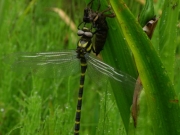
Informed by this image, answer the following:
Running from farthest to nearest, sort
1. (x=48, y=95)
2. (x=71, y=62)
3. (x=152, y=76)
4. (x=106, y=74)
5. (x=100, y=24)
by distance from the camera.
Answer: (x=48, y=95)
(x=71, y=62)
(x=106, y=74)
(x=100, y=24)
(x=152, y=76)

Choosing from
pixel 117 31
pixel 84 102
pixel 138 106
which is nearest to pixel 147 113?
pixel 138 106

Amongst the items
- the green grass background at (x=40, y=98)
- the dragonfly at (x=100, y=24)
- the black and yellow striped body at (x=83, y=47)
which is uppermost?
the dragonfly at (x=100, y=24)

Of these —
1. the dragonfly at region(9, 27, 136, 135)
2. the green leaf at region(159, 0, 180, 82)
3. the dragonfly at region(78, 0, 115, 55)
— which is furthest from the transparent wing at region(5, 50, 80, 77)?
the green leaf at region(159, 0, 180, 82)

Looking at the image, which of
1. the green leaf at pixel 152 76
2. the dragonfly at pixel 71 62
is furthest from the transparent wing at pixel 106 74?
Answer: the green leaf at pixel 152 76

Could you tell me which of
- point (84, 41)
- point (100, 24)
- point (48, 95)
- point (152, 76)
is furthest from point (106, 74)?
point (48, 95)

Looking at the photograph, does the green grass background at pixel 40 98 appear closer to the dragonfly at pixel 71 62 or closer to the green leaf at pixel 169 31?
the dragonfly at pixel 71 62

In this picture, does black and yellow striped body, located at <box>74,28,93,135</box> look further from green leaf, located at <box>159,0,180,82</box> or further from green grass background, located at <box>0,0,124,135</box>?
green leaf, located at <box>159,0,180,82</box>

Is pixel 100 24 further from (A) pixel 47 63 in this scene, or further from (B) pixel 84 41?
(A) pixel 47 63
